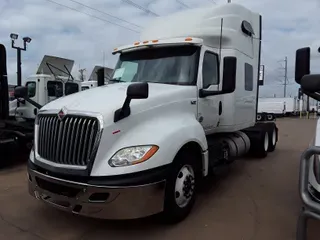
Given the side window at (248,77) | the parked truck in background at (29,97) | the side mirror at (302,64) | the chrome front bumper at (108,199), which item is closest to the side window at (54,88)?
the parked truck in background at (29,97)

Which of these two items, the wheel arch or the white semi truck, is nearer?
the white semi truck

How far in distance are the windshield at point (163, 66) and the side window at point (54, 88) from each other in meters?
5.17

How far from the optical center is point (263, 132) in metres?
8.59

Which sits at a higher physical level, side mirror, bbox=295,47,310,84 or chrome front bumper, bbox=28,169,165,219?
side mirror, bbox=295,47,310,84

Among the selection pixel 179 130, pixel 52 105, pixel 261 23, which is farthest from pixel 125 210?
pixel 261 23

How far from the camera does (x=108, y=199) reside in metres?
3.37

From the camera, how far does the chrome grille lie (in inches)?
139

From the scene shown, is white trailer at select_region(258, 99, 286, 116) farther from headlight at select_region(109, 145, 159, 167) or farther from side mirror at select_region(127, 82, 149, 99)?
headlight at select_region(109, 145, 159, 167)

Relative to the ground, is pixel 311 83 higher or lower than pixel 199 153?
higher

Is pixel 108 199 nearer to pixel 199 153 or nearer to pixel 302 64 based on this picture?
pixel 199 153

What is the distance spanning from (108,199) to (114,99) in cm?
125

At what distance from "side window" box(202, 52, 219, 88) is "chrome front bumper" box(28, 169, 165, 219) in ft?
6.97

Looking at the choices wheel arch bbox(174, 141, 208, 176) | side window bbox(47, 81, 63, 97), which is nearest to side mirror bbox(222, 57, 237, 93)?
wheel arch bbox(174, 141, 208, 176)

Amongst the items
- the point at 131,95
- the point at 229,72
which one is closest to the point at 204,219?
the point at 131,95
